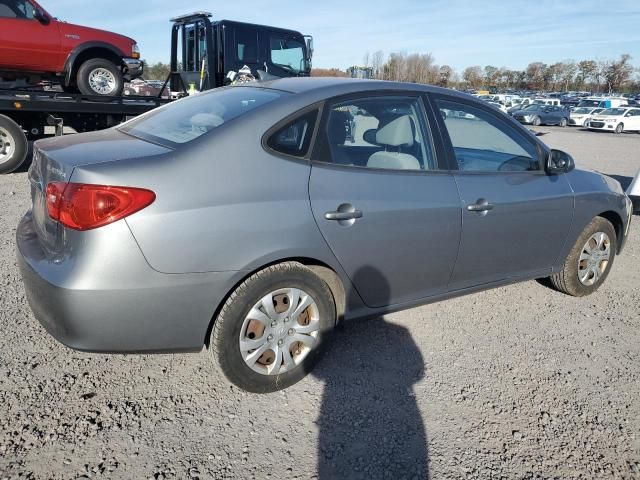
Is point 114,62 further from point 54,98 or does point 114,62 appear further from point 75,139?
point 75,139

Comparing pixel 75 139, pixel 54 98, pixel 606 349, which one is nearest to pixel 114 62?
pixel 54 98

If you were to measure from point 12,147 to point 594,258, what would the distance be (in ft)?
26.0

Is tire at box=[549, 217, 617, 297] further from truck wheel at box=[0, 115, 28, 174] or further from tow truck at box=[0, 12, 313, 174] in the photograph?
truck wheel at box=[0, 115, 28, 174]

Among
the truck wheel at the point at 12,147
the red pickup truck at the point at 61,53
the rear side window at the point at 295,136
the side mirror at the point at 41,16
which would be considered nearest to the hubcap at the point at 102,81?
the red pickup truck at the point at 61,53

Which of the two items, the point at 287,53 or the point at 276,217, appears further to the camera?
the point at 287,53

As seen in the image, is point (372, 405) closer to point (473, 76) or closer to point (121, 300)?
point (121, 300)

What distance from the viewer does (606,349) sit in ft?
11.5

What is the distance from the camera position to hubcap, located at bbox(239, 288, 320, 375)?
8.75 feet

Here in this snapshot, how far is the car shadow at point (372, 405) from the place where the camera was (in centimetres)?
235

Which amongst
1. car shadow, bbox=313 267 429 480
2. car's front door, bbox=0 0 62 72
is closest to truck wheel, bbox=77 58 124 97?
car's front door, bbox=0 0 62 72

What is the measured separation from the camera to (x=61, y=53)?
30.0 feet

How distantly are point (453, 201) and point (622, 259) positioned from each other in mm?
3332

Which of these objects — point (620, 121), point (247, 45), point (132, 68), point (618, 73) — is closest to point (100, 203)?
point (132, 68)

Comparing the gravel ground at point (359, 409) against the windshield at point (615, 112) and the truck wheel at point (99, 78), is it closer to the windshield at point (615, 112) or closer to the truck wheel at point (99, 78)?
the truck wheel at point (99, 78)
